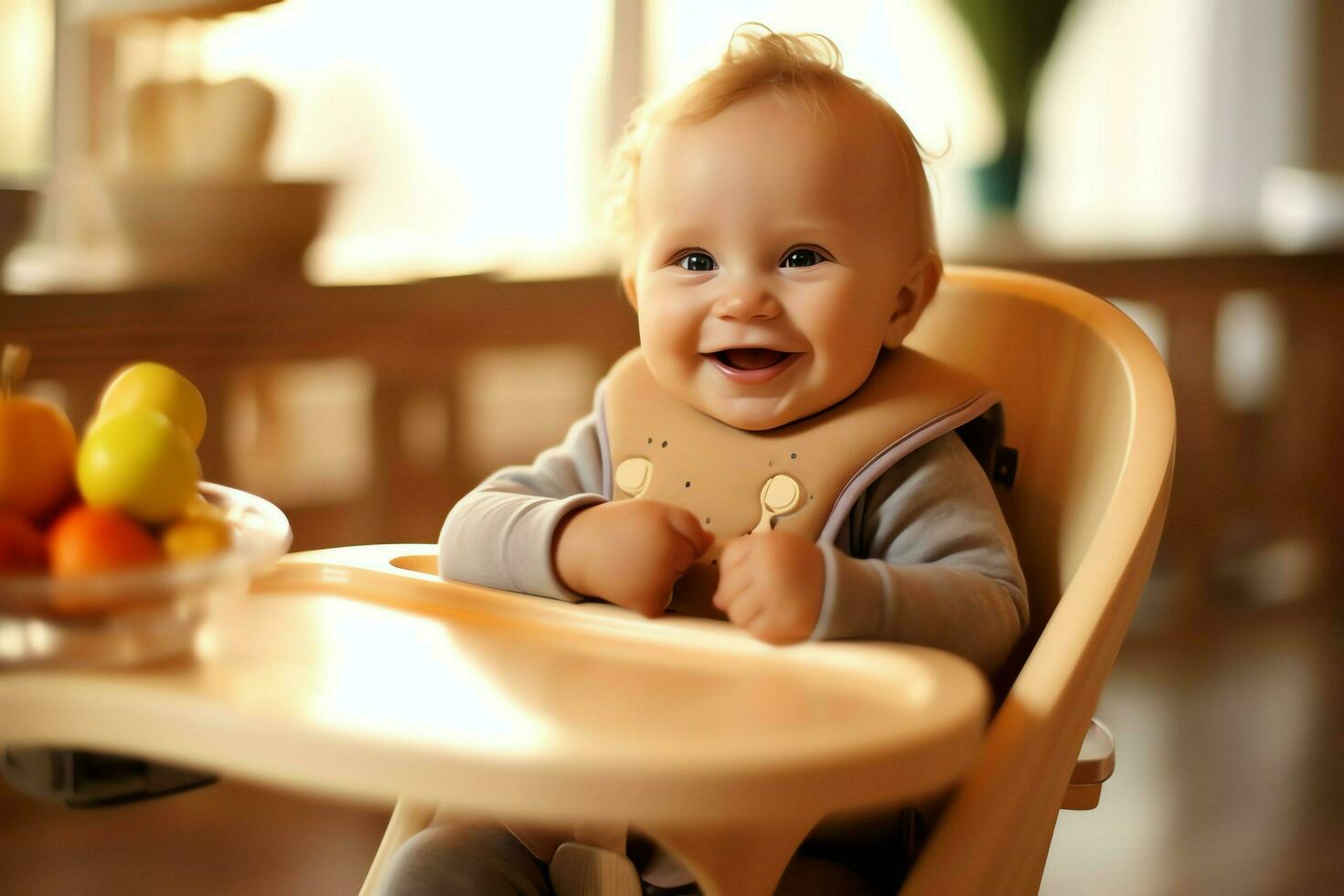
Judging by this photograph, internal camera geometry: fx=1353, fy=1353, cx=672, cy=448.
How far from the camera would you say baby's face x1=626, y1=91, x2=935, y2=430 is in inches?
32.7

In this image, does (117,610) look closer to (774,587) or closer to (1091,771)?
(774,587)

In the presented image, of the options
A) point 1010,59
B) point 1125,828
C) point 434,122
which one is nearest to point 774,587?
point 1125,828

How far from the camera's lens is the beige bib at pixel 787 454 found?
2.81 ft

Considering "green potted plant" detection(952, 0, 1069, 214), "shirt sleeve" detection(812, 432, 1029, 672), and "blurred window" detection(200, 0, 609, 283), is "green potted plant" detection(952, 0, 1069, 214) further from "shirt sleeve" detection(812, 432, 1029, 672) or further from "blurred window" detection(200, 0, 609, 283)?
"shirt sleeve" detection(812, 432, 1029, 672)

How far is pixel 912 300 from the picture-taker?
93 cm

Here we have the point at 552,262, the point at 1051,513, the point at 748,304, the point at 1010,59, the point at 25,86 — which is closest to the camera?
the point at 748,304

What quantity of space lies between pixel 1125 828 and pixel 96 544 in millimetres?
1551

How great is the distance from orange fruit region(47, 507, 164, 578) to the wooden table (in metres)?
0.05

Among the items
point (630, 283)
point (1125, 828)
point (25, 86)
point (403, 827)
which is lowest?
point (1125, 828)

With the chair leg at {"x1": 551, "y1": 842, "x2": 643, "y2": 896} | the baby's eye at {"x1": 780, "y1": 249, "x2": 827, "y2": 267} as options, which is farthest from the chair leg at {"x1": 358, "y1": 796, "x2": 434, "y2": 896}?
the baby's eye at {"x1": 780, "y1": 249, "x2": 827, "y2": 267}

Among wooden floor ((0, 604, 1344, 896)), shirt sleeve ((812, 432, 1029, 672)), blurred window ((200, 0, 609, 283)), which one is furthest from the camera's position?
blurred window ((200, 0, 609, 283))

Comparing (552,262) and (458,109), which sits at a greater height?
(458,109)

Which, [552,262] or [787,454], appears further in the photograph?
[552,262]

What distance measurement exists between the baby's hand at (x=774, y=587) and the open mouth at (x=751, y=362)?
0.54 feet
